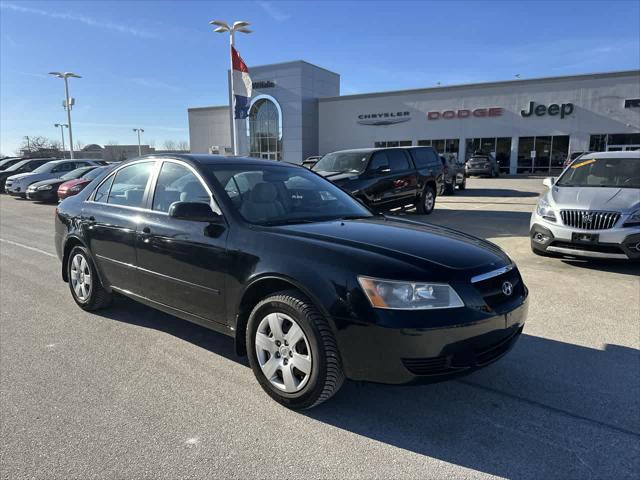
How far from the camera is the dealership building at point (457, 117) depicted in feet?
104

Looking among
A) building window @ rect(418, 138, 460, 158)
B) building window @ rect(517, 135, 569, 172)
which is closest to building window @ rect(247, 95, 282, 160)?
building window @ rect(418, 138, 460, 158)

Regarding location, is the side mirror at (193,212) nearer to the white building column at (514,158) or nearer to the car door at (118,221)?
the car door at (118,221)

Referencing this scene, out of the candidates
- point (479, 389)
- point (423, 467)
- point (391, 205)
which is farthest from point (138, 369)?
point (391, 205)

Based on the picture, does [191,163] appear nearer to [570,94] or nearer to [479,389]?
[479,389]

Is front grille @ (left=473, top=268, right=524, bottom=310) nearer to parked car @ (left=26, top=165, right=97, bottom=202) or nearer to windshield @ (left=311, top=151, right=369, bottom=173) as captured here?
windshield @ (left=311, top=151, right=369, bottom=173)

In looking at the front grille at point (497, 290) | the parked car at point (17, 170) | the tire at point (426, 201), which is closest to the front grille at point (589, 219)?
the front grille at point (497, 290)

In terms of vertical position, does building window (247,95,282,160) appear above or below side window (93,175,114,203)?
above

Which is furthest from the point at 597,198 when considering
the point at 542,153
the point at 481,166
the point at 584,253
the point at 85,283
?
the point at 542,153

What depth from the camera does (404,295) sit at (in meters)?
2.59

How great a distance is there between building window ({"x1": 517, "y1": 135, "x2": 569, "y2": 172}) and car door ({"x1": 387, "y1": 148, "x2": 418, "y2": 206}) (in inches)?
1027

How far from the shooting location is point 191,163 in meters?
3.79

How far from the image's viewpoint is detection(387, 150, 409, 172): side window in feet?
37.0

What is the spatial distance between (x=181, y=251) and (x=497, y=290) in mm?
2294

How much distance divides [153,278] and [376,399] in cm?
206
